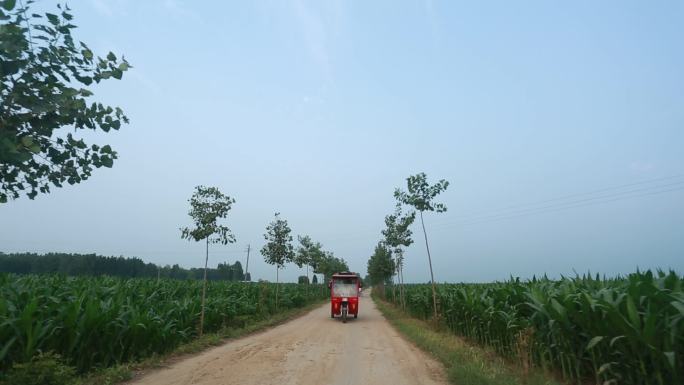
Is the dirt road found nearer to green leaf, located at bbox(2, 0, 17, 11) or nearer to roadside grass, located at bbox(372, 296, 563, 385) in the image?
roadside grass, located at bbox(372, 296, 563, 385)

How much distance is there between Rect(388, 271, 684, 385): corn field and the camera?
19.7 feet

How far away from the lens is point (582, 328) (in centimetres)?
749

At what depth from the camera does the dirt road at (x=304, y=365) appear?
25.8 ft

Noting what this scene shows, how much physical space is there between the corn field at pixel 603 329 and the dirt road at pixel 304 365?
2385 millimetres

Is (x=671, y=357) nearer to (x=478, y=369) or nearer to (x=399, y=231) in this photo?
(x=478, y=369)

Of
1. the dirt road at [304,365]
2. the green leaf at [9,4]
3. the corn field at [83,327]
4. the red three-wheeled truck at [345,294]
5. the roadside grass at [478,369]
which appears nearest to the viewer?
the green leaf at [9,4]

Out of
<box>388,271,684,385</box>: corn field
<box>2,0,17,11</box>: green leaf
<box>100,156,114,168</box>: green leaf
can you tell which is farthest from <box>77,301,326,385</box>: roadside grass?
<box>388,271,684,385</box>: corn field

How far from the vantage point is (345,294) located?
23.5 m

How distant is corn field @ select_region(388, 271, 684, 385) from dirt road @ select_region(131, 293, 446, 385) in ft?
7.83

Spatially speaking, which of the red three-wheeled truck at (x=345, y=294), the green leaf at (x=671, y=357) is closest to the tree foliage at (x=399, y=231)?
the red three-wheeled truck at (x=345, y=294)

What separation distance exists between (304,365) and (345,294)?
14520mm

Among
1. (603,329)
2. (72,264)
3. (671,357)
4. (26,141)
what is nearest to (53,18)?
(26,141)

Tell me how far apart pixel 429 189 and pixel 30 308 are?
1652 cm

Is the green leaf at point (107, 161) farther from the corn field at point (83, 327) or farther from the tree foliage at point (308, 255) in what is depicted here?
the tree foliage at point (308, 255)
